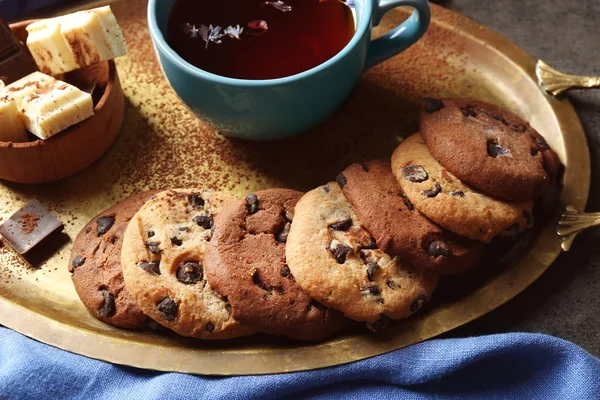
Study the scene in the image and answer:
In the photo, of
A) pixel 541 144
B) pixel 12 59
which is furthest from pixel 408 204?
pixel 12 59

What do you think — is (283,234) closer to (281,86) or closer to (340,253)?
(340,253)

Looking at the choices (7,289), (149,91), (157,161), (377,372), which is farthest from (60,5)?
(377,372)

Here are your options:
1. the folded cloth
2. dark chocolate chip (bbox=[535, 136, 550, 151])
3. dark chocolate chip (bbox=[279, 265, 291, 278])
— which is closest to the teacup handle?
dark chocolate chip (bbox=[535, 136, 550, 151])

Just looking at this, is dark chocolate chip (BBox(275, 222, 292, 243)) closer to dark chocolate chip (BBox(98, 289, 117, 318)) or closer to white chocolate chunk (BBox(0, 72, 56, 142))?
dark chocolate chip (BBox(98, 289, 117, 318))

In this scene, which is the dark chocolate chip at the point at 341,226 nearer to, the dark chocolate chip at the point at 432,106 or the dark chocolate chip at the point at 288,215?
the dark chocolate chip at the point at 288,215

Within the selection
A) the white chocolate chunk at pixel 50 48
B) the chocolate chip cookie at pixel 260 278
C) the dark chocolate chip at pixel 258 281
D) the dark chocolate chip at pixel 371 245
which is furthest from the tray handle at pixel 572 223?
the white chocolate chunk at pixel 50 48

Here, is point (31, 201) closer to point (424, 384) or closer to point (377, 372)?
point (377, 372)

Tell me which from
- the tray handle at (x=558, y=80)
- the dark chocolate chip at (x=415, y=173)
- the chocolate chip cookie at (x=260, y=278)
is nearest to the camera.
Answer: the chocolate chip cookie at (x=260, y=278)

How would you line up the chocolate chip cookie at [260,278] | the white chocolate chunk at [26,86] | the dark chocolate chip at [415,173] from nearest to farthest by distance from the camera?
the chocolate chip cookie at [260,278], the dark chocolate chip at [415,173], the white chocolate chunk at [26,86]
